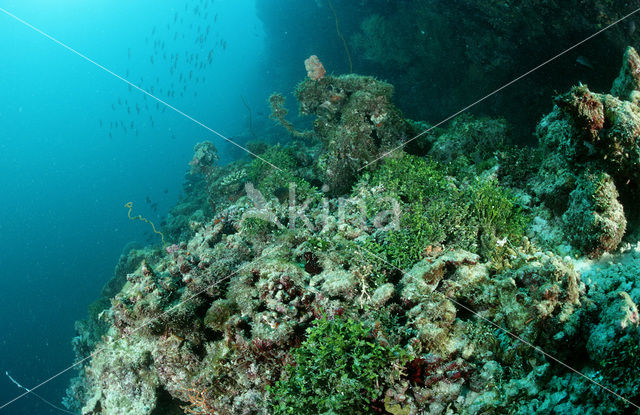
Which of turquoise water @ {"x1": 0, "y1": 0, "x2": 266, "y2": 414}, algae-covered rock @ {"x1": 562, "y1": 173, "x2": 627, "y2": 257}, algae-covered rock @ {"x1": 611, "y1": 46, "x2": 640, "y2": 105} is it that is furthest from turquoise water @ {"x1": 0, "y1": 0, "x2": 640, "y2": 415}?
turquoise water @ {"x1": 0, "y1": 0, "x2": 266, "y2": 414}

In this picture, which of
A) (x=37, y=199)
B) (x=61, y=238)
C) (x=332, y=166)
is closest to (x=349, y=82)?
(x=332, y=166)

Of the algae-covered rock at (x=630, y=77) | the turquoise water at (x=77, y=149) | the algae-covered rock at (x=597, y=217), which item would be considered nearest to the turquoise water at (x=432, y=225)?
the algae-covered rock at (x=597, y=217)

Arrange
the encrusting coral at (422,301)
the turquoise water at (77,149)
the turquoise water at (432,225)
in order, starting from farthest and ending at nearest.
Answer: the turquoise water at (77,149) < the turquoise water at (432,225) < the encrusting coral at (422,301)

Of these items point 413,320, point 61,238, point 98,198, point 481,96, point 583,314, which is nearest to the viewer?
point 583,314

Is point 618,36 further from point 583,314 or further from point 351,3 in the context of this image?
point 351,3

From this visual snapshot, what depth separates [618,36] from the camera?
8.41m

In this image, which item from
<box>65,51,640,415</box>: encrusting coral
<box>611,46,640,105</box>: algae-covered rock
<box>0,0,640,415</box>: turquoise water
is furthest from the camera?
<box>611,46,640,105</box>: algae-covered rock

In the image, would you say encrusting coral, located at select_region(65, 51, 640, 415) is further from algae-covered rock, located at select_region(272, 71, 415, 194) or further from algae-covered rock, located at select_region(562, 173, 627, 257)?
algae-covered rock, located at select_region(272, 71, 415, 194)

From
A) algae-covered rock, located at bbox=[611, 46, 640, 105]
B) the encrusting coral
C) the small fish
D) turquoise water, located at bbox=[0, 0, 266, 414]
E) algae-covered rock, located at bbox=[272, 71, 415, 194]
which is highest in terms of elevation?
turquoise water, located at bbox=[0, 0, 266, 414]

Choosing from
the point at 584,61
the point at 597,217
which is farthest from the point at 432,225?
the point at 584,61

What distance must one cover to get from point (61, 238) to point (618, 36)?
78.8 meters

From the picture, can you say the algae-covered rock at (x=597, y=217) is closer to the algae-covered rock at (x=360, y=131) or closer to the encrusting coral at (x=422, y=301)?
the encrusting coral at (x=422, y=301)

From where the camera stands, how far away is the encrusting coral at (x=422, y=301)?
3.48 metres

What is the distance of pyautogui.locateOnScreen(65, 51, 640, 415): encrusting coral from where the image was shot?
348 cm
